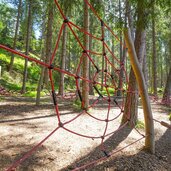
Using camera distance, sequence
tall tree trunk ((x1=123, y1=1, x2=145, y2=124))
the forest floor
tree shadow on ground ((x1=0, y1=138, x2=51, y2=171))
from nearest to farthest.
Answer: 1. tree shadow on ground ((x1=0, y1=138, x2=51, y2=171))
2. the forest floor
3. tall tree trunk ((x1=123, y1=1, x2=145, y2=124))

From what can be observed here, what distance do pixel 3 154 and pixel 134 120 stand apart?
3821 mm

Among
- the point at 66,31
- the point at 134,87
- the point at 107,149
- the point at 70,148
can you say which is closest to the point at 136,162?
the point at 107,149

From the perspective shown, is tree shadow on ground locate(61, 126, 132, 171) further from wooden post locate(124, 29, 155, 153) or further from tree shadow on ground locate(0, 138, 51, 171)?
wooden post locate(124, 29, 155, 153)

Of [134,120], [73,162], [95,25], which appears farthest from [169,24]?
[73,162]

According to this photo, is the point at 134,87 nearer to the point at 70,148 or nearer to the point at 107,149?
the point at 107,149

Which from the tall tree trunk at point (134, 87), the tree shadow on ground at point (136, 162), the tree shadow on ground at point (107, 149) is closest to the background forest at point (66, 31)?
the tall tree trunk at point (134, 87)

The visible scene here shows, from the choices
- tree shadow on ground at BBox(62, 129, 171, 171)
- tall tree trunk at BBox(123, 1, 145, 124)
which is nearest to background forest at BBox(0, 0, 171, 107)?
tall tree trunk at BBox(123, 1, 145, 124)

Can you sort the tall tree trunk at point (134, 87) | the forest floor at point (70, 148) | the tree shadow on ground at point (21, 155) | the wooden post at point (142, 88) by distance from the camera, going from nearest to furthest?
1. the tree shadow on ground at point (21, 155)
2. the forest floor at point (70, 148)
3. the wooden post at point (142, 88)
4. the tall tree trunk at point (134, 87)

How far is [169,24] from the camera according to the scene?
1889 centimetres

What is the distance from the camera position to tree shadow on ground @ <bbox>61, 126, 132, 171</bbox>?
383 centimetres

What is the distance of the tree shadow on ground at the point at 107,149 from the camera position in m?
3.83

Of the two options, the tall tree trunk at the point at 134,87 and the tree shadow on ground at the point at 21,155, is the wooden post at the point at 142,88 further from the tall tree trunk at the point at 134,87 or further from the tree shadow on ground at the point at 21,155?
the tree shadow on ground at the point at 21,155

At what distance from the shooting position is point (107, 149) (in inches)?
185

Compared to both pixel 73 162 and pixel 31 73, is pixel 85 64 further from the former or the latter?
pixel 31 73
